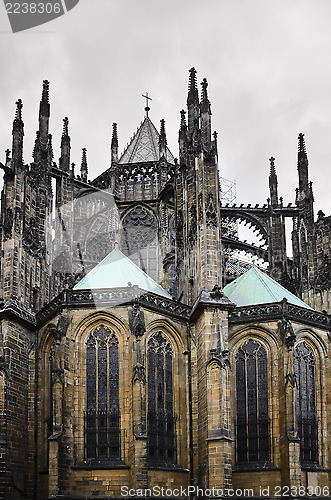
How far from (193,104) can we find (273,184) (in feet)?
28.8

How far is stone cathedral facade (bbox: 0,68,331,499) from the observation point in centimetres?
3147

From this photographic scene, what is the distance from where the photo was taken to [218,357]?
3225 cm

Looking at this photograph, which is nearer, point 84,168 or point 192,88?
point 192,88

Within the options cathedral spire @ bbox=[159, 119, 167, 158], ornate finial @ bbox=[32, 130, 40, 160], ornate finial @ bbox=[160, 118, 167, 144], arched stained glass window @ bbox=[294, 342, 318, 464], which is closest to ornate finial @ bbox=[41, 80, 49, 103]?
ornate finial @ bbox=[32, 130, 40, 160]

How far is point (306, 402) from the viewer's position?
3475cm

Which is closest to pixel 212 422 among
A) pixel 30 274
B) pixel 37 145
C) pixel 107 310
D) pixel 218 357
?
pixel 218 357

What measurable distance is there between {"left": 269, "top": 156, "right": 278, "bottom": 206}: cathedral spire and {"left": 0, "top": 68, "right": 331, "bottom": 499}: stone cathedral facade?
759 centimetres

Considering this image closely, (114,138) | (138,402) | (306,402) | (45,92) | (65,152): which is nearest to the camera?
(138,402)

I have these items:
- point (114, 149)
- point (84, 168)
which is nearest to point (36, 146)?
point (114, 149)

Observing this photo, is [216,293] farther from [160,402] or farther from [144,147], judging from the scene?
[144,147]

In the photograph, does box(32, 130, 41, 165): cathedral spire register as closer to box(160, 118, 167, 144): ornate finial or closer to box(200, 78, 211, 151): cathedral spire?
box(200, 78, 211, 151): cathedral spire

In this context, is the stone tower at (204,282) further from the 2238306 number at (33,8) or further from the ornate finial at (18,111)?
the 2238306 number at (33,8)

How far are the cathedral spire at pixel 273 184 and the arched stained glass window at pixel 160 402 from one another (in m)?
14.1

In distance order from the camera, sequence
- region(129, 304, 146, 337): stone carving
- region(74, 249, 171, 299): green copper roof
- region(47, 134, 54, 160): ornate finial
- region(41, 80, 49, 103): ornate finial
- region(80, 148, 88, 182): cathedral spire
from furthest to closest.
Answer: region(80, 148, 88, 182): cathedral spire → region(47, 134, 54, 160): ornate finial → region(41, 80, 49, 103): ornate finial → region(74, 249, 171, 299): green copper roof → region(129, 304, 146, 337): stone carving
